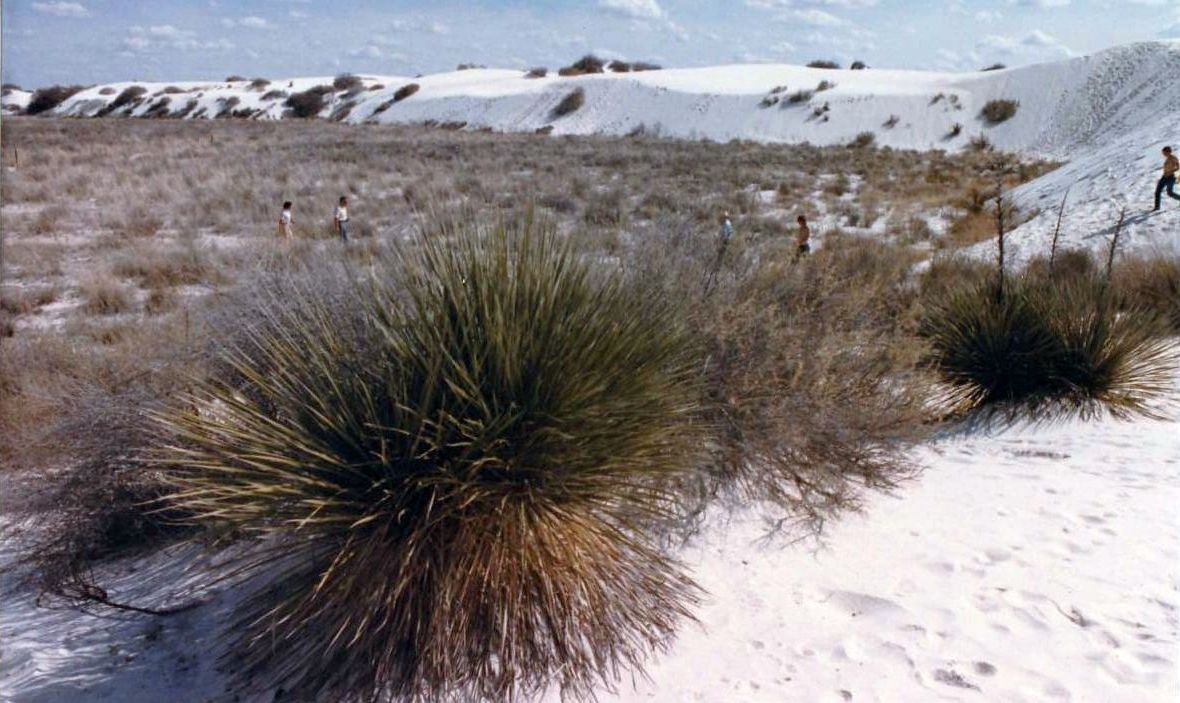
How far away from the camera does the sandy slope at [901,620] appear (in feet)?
12.0

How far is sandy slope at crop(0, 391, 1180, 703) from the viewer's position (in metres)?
3.66

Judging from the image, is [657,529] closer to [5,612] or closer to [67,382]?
[5,612]

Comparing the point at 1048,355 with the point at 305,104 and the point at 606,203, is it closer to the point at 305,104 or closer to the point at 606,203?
the point at 606,203

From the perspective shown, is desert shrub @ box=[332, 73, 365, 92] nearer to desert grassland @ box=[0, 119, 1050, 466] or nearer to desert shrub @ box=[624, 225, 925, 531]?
desert grassland @ box=[0, 119, 1050, 466]

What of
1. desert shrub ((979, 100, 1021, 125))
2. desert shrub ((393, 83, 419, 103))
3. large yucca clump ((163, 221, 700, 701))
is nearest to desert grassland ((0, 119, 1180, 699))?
large yucca clump ((163, 221, 700, 701))

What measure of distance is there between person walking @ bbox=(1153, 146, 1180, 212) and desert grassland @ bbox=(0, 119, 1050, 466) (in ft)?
9.08

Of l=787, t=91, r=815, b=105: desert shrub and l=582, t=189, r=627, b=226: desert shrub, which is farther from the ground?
l=787, t=91, r=815, b=105: desert shrub

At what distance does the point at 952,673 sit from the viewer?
3670 millimetres

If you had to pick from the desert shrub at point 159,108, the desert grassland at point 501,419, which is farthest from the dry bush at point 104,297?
the desert shrub at point 159,108

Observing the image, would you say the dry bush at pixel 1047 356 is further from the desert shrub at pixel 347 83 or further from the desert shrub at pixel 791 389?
the desert shrub at pixel 347 83

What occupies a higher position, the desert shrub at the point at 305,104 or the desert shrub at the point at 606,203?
the desert shrub at the point at 305,104

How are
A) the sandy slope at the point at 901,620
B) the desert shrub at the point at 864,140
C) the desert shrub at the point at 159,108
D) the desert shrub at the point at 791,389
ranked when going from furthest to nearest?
1. the desert shrub at the point at 159,108
2. the desert shrub at the point at 864,140
3. the desert shrub at the point at 791,389
4. the sandy slope at the point at 901,620

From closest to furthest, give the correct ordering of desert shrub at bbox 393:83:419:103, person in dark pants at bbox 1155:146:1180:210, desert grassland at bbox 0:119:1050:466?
desert grassland at bbox 0:119:1050:466
person in dark pants at bbox 1155:146:1180:210
desert shrub at bbox 393:83:419:103

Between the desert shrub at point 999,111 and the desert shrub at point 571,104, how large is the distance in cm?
2609
